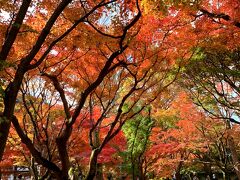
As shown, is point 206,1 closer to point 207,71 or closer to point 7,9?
point 207,71

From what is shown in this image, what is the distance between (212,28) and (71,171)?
6614 millimetres

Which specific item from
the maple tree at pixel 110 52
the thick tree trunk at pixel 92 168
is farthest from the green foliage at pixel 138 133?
the thick tree trunk at pixel 92 168

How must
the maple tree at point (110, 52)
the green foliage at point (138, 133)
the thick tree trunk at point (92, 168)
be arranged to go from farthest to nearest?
the green foliage at point (138, 133), the thick tree trunk at point (92, 168), the maple tree at point (110, 52)

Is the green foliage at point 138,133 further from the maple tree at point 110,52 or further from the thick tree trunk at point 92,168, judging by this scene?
the thick tree trunk at point 92,168

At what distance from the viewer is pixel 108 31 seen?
10.6m

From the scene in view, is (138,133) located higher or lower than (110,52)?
lower

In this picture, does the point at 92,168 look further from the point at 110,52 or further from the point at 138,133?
the point at 138,133

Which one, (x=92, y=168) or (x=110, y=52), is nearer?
(x=92, y=168)

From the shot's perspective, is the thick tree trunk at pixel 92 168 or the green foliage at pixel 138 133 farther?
the green foliage at pixel 138 133

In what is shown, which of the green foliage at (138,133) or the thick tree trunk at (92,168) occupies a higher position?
the green foliage at (138,133)

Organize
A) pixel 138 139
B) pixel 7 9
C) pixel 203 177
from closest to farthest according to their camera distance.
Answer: pixel 7 9 < pixel 138 139 < pixel 203 177

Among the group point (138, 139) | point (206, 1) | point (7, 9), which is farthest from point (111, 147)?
point (7, 9)

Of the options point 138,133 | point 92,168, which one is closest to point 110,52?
point 92,168

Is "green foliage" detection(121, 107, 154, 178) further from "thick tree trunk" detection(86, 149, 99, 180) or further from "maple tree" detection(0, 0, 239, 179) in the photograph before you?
"thick tree trunk" detection(86, 149, 99, 180)
